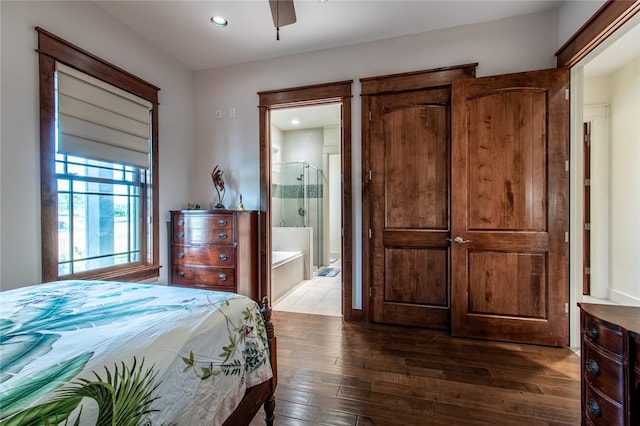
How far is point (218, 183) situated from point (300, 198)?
89.5 inches

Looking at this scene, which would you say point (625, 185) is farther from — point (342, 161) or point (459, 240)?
point (342, 161)

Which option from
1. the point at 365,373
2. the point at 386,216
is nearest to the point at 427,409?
the point at 365,373

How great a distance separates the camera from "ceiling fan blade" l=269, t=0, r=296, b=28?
1.67 meters

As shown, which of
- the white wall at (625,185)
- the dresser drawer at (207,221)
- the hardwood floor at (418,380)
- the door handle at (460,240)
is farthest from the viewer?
the white wall at (625,185)

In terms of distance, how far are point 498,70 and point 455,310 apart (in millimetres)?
2247

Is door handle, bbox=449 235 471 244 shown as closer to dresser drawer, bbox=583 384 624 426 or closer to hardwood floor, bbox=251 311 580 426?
hardwood floor, bbox=251 311 580 426

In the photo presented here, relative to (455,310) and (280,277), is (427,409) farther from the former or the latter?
(280,277)

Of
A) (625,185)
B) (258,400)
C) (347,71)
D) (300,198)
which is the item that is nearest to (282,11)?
(347,71)

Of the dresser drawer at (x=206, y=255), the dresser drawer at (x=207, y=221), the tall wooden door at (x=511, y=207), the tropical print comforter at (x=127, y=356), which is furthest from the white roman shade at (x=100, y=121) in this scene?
the tall wooden door at (x=511, y=207)

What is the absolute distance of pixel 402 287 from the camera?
2.84 metres

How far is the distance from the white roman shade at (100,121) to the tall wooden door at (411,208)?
7.53 ft

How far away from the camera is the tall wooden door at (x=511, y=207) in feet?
7.73

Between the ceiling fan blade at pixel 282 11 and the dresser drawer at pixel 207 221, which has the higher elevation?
the ceiling fan blade at pixel 282 11

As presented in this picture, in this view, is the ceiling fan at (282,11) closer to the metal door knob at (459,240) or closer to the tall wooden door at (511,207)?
the tall wooden door at (511,207)
